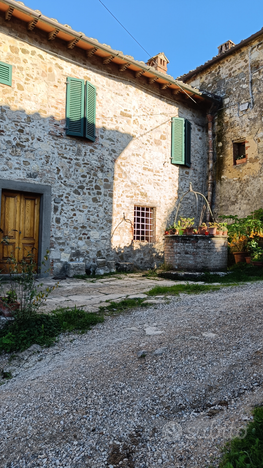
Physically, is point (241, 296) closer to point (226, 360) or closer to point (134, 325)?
point (134, 325)

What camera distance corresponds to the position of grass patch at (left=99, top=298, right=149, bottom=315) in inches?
166

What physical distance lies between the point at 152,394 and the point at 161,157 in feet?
27.5

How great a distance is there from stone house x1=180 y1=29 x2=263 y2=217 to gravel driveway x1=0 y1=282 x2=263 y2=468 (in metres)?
7.01

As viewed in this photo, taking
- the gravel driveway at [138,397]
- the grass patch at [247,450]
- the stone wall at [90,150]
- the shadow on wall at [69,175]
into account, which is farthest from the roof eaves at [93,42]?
the grass patch at [247,450]

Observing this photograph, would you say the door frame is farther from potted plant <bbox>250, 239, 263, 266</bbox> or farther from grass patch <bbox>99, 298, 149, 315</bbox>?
potted plant <bbox>250, 239, 263, 266</bbox>

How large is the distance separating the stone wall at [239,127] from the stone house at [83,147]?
0.84m

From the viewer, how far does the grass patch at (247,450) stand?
1.25 meters

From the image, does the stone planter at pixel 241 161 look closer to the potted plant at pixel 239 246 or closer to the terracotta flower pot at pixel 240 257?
the potted plant at pixel 239 246

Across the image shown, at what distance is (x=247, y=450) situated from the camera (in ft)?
4.35

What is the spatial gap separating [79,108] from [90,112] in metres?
0.33

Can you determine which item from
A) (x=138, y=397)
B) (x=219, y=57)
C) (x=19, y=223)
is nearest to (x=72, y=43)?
(x=19, y=223)

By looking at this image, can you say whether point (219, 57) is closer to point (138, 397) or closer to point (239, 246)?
point (239, 246)

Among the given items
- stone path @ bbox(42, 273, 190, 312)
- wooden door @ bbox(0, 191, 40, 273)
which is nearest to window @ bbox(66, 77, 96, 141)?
wooden door @ bbox(0, 191, 40, 273)

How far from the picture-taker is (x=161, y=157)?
31.5ft
